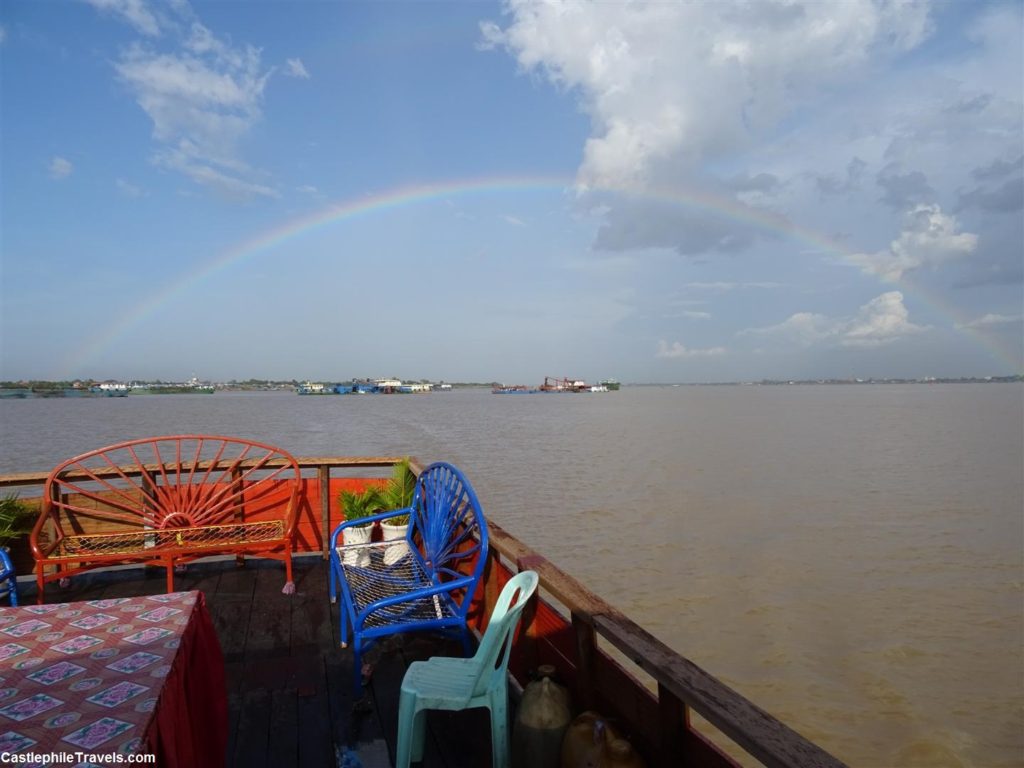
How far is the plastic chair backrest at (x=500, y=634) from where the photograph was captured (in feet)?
7.06

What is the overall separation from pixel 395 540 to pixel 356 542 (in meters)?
0.32

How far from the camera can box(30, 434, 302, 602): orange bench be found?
419cm

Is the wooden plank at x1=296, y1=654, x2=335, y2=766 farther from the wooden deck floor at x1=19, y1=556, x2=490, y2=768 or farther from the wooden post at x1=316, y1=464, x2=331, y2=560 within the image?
the wooden post at x1=316, y1=464, x2=331, y2=560

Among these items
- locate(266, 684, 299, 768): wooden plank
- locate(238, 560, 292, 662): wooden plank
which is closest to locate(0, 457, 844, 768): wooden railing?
locate(266, 684, 299, 768): wooden plank

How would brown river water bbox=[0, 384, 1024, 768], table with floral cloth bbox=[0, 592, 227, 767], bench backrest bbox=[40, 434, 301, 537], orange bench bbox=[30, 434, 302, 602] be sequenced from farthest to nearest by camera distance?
1. brown river water bbox=[0, 384, 1024, 768]
2. bench backrest bbox=[40, 434, 301, 537]
3. orange bench bbox=[30, 434, 302, 602]
4. table with floral cloth bbox=[0, 592, 227, 767]

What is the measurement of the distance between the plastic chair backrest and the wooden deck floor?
0.47 m

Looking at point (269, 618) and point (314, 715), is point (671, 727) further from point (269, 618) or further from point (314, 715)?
point (269, 618)

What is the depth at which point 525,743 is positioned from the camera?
221cm

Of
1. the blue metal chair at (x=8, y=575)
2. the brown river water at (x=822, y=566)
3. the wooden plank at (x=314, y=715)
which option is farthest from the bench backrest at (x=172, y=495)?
the brown river water at (x=822, y=566)

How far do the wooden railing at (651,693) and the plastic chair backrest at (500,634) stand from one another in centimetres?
17

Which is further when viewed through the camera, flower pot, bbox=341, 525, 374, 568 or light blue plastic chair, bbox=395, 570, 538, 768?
flower pot, bbox=341, 525, 374, 568

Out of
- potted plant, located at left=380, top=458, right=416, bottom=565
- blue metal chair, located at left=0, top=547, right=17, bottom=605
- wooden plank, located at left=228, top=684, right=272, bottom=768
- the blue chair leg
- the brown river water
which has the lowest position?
the brown river water

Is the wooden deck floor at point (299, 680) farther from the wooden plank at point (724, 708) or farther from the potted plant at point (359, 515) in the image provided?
the wooden plank at point (724, 708)

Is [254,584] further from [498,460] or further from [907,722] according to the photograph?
[498,460]
